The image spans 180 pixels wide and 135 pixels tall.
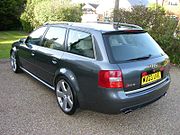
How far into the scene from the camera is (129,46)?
12.0ft

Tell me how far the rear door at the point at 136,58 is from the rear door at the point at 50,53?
41.5 inches

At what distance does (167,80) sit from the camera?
4078 millimetres

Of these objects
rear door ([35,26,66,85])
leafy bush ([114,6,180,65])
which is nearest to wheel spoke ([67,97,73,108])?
rear door ([35,26,66,85])

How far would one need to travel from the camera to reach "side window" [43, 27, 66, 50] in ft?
13.9

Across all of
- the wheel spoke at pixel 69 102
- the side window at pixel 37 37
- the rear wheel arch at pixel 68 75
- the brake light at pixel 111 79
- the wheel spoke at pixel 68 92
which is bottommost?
the wheel spoke at pixel 69 102

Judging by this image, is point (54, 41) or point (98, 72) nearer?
point (98, 72)

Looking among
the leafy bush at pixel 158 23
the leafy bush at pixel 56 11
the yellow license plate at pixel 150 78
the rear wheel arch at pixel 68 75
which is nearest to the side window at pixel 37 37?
the rear wheel arch at pixel 68 75

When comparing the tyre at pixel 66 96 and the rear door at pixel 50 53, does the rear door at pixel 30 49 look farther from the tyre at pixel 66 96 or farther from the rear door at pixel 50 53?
the tyre at pixel 66 96

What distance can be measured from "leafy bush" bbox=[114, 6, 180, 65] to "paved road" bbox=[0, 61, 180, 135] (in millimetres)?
3226

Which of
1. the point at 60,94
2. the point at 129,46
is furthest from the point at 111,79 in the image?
the point at 60,94

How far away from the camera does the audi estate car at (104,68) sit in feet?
10.8

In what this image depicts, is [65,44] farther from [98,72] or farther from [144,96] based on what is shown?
[144,96]

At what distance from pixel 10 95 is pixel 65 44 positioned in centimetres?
164

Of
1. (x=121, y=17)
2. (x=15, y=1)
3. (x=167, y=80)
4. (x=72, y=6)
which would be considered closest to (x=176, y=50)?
(x=121, y=17)
